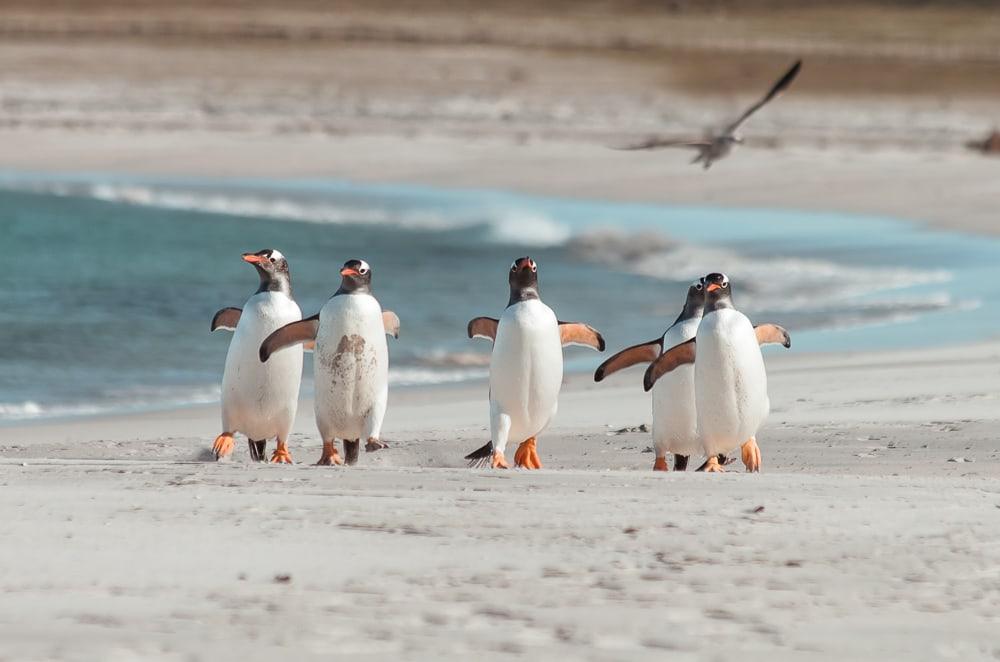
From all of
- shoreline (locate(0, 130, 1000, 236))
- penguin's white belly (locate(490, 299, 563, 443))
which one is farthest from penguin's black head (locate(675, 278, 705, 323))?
shoreline (locate(0, 130, 1000, 236))

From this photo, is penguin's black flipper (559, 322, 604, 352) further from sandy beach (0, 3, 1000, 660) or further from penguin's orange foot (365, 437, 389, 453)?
penguin's orange foot (365, 437, 389, 453)

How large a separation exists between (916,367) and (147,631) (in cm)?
600

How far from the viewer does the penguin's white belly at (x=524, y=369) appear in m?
7.28

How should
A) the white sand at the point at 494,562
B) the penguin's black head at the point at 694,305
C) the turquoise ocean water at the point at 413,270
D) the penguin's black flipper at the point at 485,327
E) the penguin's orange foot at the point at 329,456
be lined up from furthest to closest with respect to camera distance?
1. the turquoise ocean water at the point at 413,270
2. the penguin's black flipper at the point at 485,327
3. the penguin's black head at the point at 694,305
4. the penguin's orange foot at the point at 329,456
5. the white sand at the point at 494,562

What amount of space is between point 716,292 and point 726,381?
329mm

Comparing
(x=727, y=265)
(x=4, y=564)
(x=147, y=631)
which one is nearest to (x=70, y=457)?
(x=4, y=564)

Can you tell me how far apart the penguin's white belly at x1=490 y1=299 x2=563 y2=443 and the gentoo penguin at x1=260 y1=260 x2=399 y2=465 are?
0.45m

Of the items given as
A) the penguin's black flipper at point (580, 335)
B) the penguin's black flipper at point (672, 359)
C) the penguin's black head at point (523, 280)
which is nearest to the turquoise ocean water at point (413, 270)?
the penguin's black flipper at point (580, 335)

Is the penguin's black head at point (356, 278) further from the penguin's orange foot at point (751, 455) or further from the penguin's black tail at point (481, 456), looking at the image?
the penguin's orange foot at point (751, 455)

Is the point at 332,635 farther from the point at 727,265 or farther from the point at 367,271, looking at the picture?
the point at 727,265

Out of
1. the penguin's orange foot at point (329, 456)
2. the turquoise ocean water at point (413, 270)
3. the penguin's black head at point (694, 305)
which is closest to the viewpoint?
the penguin's orange foot at point (329, 456)

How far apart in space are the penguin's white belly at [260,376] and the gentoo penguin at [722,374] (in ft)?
4.75

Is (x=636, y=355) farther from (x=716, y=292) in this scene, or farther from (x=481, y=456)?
(x=481, y=456)

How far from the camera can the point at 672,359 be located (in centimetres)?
706
